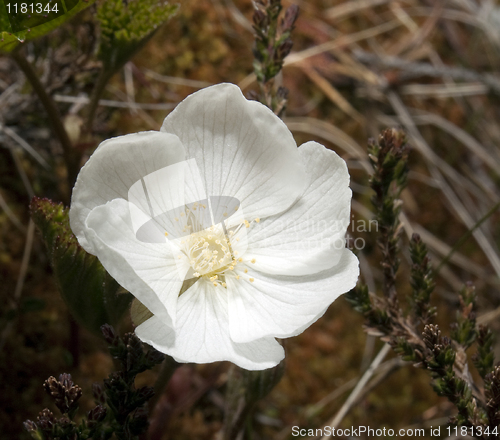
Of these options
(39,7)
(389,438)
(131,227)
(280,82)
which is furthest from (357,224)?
(39,7)

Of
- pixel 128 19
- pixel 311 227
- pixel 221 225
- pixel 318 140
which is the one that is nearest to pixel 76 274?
pixel 221 225

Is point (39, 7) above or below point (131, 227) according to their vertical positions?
above

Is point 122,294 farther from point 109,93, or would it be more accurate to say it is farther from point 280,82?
point 280,82

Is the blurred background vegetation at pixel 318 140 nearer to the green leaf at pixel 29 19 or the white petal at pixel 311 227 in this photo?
the green leaf at pixel 29 19

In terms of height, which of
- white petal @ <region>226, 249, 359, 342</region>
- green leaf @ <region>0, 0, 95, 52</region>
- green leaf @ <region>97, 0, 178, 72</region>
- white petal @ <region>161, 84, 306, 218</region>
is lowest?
white petal @ <region>226, 249, 359, 342</region>

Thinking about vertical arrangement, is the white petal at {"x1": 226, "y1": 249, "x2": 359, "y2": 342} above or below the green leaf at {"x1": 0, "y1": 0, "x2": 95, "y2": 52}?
below

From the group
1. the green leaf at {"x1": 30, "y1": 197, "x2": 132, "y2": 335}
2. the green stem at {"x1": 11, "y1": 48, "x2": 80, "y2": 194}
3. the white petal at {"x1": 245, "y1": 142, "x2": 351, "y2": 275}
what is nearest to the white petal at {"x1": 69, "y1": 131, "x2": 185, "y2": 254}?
the green leaf at {"x1": 30, "y1": 197, "x2": 132, "y2": 335}

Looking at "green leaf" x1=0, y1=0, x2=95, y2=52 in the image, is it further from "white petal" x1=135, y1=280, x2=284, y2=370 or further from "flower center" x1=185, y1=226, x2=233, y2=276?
"white petal" x1=135, y1=280, x2=284, y2=370
